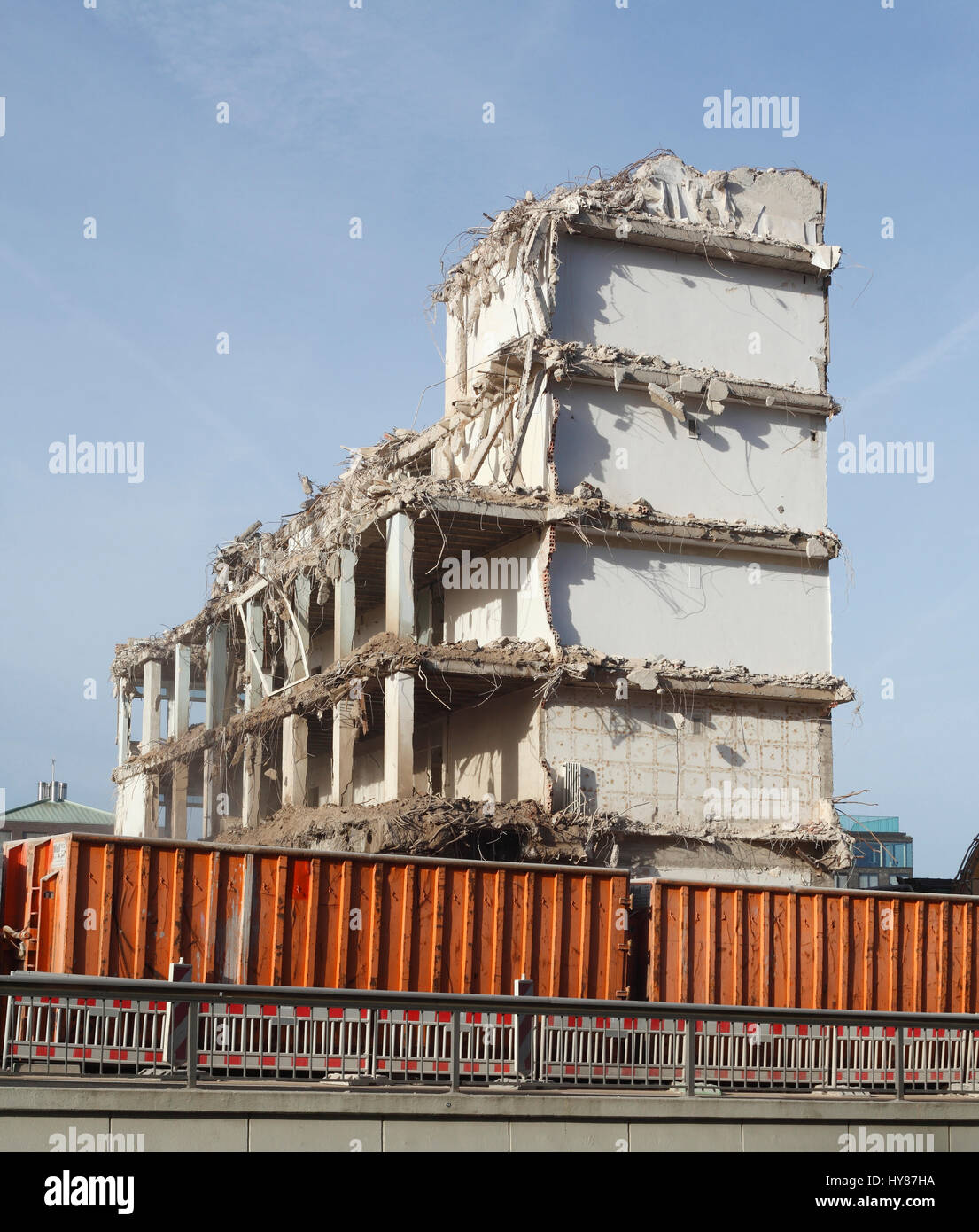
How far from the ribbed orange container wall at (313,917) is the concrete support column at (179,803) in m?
25.9

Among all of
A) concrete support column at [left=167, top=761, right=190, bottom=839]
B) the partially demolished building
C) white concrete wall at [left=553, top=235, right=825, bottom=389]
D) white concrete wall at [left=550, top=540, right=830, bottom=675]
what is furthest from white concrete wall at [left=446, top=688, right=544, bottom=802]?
concrete support column at [left=167, top=761, right=190, bottom=839]

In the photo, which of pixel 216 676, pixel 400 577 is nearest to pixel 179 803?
pixel 216 676

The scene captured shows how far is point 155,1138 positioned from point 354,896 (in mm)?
7376

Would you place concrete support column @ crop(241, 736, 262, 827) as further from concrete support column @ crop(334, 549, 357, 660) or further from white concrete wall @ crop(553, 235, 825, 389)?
white concrete wall @ crop(553, 235, 825, 389)

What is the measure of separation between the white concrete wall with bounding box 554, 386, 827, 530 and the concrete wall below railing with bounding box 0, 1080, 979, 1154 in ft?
65.6

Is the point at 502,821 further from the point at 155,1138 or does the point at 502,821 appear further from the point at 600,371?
the point at 155,1138

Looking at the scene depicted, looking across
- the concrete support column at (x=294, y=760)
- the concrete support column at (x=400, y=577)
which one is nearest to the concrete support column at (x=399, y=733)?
the concrete support column at (x=400, y=577)

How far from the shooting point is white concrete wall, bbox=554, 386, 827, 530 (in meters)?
32.6

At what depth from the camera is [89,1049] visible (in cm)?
1386

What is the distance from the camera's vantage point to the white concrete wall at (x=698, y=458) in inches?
1284

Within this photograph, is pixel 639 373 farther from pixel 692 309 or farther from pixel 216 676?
pixel 216 676

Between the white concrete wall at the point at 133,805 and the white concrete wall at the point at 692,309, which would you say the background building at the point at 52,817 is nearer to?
the white concrete wall at the point at 133,805

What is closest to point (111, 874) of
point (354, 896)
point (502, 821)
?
point (354, 896)

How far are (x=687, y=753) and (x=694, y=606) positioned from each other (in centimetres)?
341
